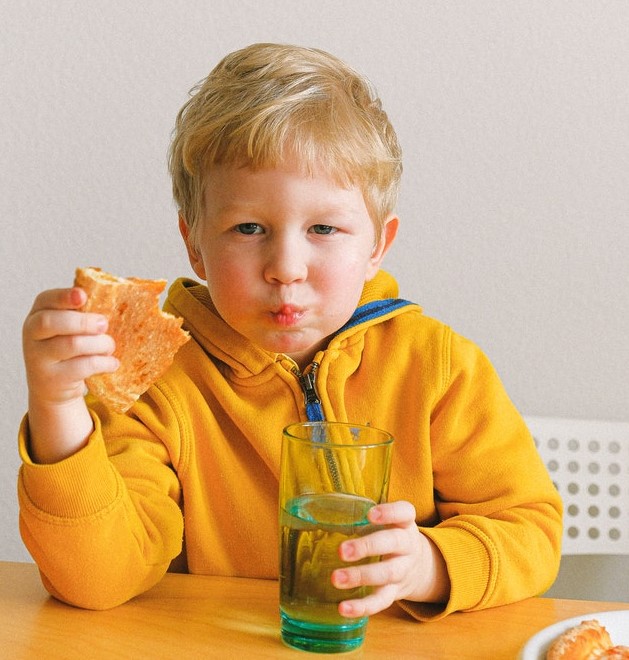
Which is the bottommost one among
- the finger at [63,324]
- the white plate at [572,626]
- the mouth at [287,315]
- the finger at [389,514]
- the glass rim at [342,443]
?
the white plate at [572,626]

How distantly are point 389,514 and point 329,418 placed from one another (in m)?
0.34

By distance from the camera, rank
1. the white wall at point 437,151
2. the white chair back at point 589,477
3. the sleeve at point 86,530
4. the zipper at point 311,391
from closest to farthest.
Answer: the sleeve at point 86,530
the zipper at point 311,391
the white chair back at point 589,477
the white wall at point 437,151

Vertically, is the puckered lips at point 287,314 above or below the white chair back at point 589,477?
above

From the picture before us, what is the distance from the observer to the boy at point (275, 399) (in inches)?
34.1

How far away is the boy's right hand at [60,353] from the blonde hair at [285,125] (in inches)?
11.7

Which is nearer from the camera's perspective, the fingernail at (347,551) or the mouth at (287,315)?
the fingernail at (347,551)

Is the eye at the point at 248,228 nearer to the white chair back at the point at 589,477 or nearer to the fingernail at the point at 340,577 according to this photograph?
the fingernail at the point at 340,577

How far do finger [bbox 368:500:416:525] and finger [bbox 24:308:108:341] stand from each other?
260mm

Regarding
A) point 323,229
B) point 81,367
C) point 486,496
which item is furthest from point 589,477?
point 81,367

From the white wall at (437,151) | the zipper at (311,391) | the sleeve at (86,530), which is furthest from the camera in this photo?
the white wall at (437,151)

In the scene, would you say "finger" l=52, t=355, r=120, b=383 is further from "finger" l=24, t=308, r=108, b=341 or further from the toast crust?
the toast crust

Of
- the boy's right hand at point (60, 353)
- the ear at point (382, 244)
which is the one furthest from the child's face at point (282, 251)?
the boy's right hand at point (60, 353)

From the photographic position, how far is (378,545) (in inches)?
29.8

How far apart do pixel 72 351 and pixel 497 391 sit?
55 centimetres
